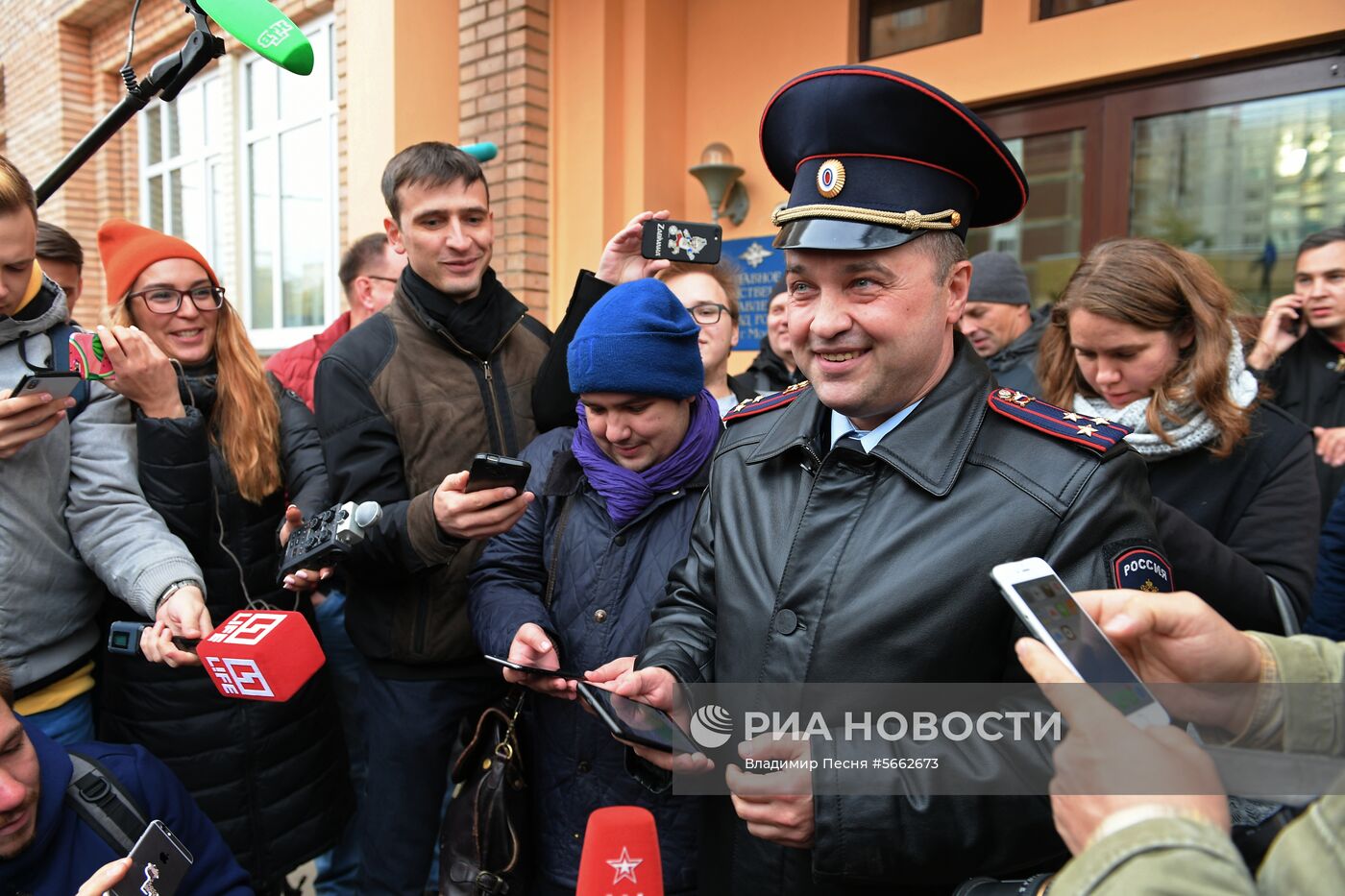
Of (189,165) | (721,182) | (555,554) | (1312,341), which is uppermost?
(189,165)

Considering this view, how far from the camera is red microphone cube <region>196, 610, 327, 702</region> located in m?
1.70

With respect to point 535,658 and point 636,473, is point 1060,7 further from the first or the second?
point 535,658

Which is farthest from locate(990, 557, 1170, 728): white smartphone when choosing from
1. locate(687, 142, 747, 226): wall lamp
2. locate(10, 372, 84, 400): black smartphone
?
locate(687, 142, 747, 226): wall lamp

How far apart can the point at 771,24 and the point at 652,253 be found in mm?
3191

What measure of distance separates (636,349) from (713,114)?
3.96 m

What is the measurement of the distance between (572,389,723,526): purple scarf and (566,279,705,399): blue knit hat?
113 millimetres

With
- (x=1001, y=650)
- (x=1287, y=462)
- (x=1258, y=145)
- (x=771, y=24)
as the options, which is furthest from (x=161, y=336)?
(x=1258, y=145)

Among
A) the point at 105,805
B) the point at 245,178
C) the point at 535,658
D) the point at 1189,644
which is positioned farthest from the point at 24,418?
the point at 245,178

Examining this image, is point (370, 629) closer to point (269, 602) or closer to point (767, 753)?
point (269, 602)

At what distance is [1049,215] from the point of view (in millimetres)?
4332

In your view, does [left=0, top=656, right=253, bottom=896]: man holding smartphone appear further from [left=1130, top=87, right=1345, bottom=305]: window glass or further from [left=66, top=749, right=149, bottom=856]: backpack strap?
[left=1130, top=87, right=1345, bottom=305]: window glass

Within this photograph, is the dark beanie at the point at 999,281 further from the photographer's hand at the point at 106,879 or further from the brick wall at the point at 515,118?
the photographer's hand at the point at 106,879

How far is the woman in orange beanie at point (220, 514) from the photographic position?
2.13 metres

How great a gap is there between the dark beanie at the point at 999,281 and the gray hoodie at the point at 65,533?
328 centimetres
